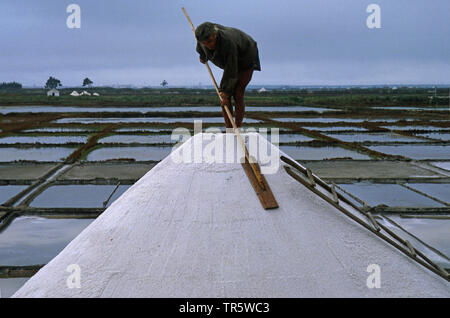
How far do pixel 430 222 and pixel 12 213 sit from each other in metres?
4.02

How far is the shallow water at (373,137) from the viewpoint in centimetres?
856

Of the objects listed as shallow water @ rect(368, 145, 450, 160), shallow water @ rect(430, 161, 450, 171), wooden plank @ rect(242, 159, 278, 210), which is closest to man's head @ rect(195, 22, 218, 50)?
wooden plank @ rect(242, 159, 278, 210)

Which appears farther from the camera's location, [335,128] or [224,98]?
[335,128]

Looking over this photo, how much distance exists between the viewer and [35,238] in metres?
3.03

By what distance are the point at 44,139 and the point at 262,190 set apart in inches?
334

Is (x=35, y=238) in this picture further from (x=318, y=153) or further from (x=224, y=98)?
(x=318, y=153)

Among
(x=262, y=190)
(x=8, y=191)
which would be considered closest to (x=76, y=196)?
(x=8, y=191)

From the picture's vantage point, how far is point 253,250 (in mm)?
1272
